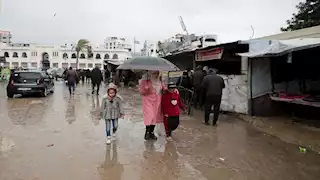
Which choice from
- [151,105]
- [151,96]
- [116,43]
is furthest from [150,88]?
[116,43]

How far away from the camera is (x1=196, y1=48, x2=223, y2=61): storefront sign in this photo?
1318cm

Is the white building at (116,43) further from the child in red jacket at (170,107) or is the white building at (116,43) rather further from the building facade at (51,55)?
the child in red jacket at (170,107)

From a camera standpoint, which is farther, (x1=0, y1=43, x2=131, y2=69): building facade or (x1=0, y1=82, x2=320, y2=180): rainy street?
(x1=0, y1=43, x2=131, y2=69): building facade

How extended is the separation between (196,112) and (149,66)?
5.87 m

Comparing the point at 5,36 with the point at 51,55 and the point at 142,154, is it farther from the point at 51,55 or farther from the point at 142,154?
the point at 142,154

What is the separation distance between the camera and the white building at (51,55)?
333ft

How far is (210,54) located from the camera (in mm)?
14258

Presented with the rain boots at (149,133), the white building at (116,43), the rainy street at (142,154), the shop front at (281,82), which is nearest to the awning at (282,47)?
the shop front at (281,82)

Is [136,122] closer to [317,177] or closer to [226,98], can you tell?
[226,98]

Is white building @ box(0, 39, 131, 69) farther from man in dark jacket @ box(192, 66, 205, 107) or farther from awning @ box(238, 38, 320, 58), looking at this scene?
awning @ box(238, 38, 320, 58)

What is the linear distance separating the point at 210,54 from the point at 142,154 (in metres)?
8.11

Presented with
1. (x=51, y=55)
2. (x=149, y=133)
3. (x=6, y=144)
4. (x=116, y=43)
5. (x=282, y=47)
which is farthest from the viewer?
(x=116, y=43)

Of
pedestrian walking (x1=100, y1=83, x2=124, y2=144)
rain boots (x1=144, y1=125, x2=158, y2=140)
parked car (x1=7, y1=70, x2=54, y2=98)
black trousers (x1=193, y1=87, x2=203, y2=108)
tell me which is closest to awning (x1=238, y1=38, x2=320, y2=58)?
black trousers (x1=193, y1=87, x2=203, y2=108)

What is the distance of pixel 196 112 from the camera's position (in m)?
13.4
